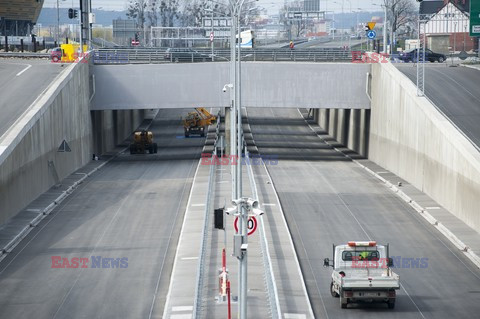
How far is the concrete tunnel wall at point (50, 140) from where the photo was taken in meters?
41.3

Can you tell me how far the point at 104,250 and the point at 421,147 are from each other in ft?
72.8

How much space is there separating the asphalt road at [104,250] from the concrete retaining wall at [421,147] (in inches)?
493

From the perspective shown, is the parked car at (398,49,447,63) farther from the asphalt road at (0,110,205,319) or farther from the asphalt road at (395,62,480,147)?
the asphalt road at (0,110,205,319)

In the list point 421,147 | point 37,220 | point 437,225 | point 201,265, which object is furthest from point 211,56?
point 201,265

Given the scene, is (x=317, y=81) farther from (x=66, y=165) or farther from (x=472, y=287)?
(x=472, y=287)

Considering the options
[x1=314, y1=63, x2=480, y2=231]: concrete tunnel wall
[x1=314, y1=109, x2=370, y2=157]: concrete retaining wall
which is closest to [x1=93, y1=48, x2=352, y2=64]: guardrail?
[x1=314, y1=109, x2=370, y2=157]: concrete retaining wall

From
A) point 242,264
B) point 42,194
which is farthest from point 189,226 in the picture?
point 242,264

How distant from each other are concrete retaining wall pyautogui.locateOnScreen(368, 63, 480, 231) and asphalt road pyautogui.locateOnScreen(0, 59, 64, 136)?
2136 cm

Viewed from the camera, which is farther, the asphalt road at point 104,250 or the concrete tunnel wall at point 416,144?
the concrete tunnel wall at point 416,144

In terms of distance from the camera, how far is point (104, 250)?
35.1m

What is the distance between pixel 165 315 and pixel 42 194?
79.7ft

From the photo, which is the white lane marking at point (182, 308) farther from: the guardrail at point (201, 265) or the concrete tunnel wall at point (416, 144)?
the concrete tunnel wall at point (416, 144)

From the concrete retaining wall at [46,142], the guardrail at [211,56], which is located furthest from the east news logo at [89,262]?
the guardrail at [211,56]

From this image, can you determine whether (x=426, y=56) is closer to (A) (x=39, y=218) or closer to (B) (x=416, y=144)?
(B) (x=416, y=144)
